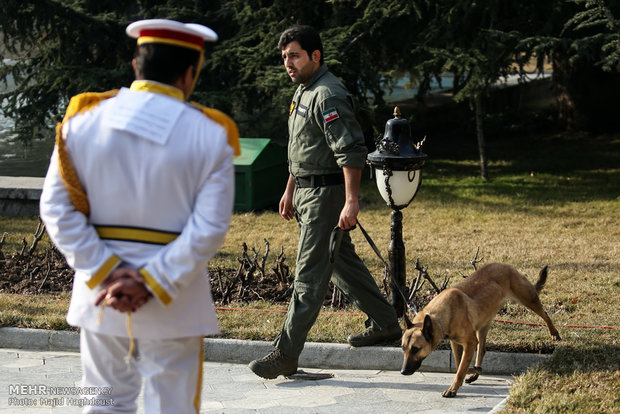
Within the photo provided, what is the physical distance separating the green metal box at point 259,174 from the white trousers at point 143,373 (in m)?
8.05

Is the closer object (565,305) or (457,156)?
(565,305)

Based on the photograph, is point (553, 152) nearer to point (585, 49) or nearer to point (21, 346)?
point (585, 49)

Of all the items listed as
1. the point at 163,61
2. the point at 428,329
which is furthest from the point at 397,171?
the point at 163,61

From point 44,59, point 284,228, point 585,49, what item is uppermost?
point 585,49

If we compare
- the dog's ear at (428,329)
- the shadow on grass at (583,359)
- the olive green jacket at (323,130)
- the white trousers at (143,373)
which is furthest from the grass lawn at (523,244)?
the white trousers at (143,373)

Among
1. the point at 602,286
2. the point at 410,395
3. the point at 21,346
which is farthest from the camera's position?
the point at 602,286

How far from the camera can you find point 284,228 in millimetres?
10164

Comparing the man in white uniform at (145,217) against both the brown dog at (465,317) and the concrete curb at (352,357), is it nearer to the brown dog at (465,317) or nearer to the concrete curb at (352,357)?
the brown dog at (465,317)

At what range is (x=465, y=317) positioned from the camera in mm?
4840

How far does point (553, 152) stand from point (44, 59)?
9572 mm

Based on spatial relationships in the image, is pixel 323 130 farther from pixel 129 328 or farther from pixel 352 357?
pixel 129 328

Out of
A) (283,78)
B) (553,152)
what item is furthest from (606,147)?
(283,78)

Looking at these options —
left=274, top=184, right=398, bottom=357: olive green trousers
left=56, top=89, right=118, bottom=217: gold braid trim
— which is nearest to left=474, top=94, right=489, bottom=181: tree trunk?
left=274, top=184, right=398, bottom=357: olive green trousers

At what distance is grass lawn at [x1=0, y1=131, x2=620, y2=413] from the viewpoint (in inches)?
194
